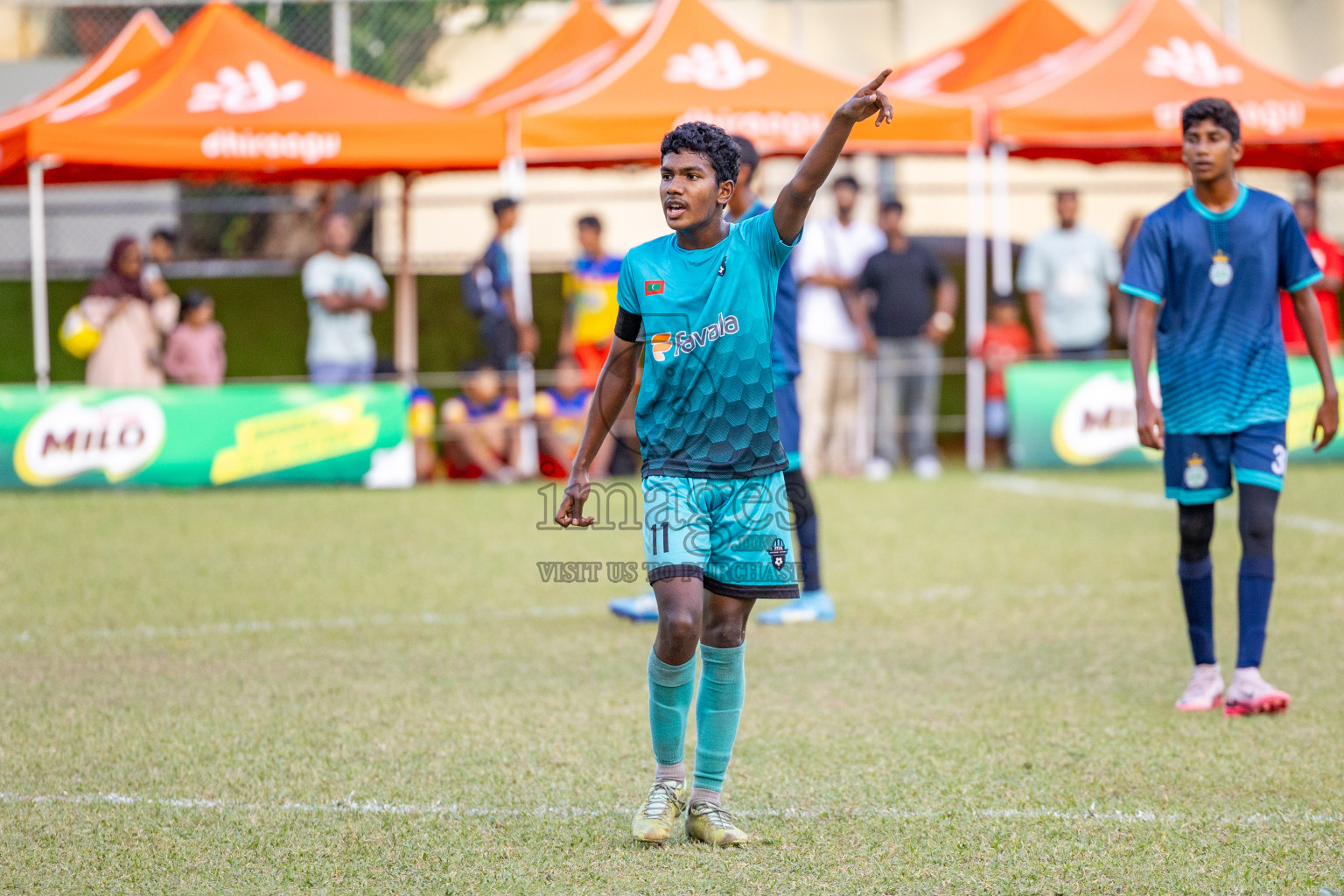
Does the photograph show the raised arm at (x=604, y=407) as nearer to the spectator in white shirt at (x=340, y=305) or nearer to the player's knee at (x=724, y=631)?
the player's knee at (x=724, y=631)

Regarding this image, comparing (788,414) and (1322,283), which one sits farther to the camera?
(1322,283)

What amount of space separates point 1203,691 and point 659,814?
98.2 inches

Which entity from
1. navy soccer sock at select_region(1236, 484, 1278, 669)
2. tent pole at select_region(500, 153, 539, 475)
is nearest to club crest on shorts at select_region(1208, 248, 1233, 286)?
navy soccer sock at select_region(1236, 484, 1278, 669)

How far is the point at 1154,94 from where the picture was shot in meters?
13.3

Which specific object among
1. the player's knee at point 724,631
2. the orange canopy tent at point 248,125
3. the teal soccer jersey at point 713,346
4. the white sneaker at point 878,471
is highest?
the orange canopy tent at point 248,125

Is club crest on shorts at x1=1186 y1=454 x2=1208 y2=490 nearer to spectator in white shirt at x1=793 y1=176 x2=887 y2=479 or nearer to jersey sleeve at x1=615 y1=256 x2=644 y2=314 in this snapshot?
jersey sleeve at x1=615 y1=256 x2=644 y2=314

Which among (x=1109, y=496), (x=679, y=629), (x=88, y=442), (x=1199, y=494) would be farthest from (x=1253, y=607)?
(x=88, y=442)

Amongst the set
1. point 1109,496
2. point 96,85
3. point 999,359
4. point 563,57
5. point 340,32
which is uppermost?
point 340,32

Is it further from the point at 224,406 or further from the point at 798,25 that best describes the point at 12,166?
the point at 798,25

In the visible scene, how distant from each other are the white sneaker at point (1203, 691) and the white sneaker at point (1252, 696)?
10 centimetres

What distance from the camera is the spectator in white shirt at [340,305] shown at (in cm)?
1309

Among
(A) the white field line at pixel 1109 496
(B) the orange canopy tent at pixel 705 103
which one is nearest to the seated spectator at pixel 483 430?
(B) the orange canopy tent at pixel 705 103

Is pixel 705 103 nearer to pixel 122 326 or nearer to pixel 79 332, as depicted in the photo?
pixel 122 326

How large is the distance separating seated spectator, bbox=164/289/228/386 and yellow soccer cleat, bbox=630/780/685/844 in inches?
386
